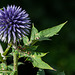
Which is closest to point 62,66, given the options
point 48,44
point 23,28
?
point 48,44

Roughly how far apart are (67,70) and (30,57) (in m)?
1.61

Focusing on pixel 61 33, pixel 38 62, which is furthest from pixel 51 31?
pixel 61 33

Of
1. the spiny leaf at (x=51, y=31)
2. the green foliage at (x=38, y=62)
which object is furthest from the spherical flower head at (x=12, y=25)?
the green foliage at (x=38, y=62)

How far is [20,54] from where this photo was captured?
4.56 feet

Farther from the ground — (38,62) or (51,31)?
(51,31)

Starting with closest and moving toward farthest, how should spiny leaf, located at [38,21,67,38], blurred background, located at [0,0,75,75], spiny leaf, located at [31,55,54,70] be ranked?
spiny leaf, located at [31,55,54,70] < spiny leaf, located at [38,21,67,38] < blurred background, located at [0,0,75,75]

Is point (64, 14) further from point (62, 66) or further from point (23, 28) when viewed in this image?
point (23, 28)

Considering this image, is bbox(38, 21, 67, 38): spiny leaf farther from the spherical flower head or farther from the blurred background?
the blurred background

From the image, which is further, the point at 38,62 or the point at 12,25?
the point at 12,25

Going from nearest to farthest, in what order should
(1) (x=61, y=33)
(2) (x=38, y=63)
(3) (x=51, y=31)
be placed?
(2) (x=38, y=63) → (3) (x=51, y=31) → (1) (x=61, y=33)

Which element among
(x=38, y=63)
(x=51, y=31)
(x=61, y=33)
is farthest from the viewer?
(x=61, y=33)

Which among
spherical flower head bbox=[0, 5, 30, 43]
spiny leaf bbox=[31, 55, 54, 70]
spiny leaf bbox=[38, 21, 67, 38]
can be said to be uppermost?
spherical flower head bbox=[0, 5, 30, 43]

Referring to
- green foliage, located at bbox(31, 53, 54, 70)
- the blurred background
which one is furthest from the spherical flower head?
the blurred background

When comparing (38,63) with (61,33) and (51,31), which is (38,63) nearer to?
(51,31)
